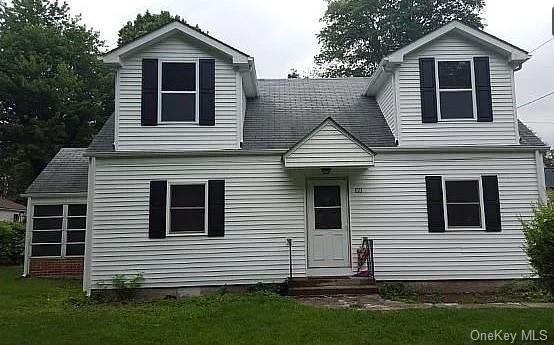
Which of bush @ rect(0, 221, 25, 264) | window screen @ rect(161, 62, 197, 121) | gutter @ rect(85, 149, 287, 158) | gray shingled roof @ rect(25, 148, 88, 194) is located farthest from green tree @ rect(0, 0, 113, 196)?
window screen @ rect(161, 62, 197, 121)

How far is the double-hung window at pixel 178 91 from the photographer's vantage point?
36.3ft

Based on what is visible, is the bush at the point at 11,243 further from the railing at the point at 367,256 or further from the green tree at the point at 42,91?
the railing at the point at 367,256

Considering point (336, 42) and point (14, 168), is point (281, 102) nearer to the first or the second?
point (336, 42)

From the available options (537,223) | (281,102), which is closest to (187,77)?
(281,102)

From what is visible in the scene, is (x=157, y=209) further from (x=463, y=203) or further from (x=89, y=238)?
(x=463, y=203)

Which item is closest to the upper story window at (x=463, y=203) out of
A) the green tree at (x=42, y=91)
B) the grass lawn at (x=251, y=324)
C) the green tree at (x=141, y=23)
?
the grass lawn at (x=251, y=324)

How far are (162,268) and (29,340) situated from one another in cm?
419

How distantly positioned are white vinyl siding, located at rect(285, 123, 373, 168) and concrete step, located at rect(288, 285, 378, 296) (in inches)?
104

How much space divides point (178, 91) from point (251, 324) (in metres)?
6.19

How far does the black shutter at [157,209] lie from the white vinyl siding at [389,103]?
5.68 m

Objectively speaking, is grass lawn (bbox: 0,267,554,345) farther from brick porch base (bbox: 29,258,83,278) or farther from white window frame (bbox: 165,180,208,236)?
brick porch base (bbox: 29,258,83,278)

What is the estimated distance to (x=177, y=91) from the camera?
36.7 feet

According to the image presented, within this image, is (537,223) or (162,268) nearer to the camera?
(537,223)

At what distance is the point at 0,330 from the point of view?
281 inches
